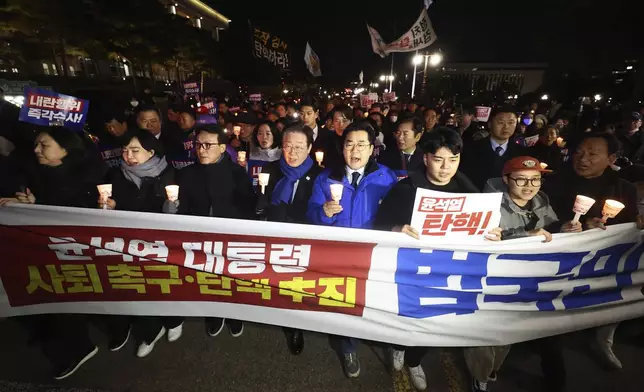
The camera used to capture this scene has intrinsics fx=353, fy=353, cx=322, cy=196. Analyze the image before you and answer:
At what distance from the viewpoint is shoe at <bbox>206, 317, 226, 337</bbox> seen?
3.84m

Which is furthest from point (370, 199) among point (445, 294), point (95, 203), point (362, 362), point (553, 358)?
point (95, 203)

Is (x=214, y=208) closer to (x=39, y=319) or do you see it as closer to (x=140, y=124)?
(x=39, y=319)

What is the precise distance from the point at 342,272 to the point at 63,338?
2747 millimetres

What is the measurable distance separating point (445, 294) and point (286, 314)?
51.6 inches

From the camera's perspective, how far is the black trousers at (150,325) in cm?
352

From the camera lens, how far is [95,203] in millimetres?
3619

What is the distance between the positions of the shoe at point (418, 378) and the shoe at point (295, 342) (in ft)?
3.61

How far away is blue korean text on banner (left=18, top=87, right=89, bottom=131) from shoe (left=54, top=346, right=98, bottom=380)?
2668mm

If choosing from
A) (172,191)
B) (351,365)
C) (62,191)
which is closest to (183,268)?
(172,191)

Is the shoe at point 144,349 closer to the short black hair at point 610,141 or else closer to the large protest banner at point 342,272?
the large protest banner at point 342,272

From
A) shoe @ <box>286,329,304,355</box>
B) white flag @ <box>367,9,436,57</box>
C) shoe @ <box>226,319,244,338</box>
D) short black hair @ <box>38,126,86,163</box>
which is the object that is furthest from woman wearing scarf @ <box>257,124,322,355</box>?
white flag @ <box>367,9,436,57</box>

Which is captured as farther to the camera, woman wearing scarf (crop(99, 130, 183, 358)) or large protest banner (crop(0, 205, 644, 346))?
woman wearing scarf (crop(99, 130, 183, 358))

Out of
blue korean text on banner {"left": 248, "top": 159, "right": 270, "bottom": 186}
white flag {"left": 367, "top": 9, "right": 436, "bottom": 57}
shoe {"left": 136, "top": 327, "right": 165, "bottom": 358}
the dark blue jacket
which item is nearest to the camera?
the dark blue jacket

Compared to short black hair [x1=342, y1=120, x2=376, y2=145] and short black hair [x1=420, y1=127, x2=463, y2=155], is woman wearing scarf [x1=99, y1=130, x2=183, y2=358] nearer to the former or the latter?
short black hair [x1=342, y1=120, x2=376, y2=145]
